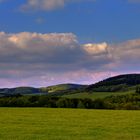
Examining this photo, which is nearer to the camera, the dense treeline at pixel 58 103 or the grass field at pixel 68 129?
the grass field at pixel 68 129

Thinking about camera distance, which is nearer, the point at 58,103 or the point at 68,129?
the point at 68,129

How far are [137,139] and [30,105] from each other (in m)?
89.0

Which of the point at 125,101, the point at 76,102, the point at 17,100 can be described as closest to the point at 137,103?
the point at 125,101

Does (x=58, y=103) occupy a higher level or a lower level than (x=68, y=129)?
higher

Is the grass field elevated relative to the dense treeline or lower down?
lower down

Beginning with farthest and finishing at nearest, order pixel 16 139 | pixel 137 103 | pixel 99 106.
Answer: pixel 137 103 → pixel 99 106 → pixel 16 139

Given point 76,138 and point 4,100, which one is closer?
point 76,138

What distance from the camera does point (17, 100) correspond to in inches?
4518

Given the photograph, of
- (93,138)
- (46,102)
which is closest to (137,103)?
(46,102)

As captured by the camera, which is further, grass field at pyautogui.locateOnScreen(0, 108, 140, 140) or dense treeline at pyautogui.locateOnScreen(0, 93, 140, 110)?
dense treeline at pyautogui.locateOnScreen(0, 93, 140, 110)

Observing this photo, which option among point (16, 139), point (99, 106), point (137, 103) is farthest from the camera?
point (137, 103)

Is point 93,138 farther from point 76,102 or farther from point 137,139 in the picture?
point 76,102

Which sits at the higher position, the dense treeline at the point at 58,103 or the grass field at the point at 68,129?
the dense treeline at the point at 58,103

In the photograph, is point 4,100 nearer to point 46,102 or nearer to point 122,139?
point 46,102
